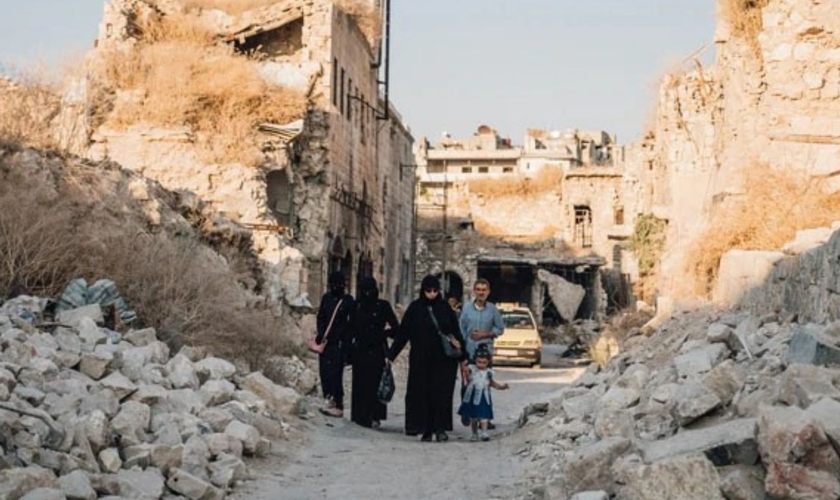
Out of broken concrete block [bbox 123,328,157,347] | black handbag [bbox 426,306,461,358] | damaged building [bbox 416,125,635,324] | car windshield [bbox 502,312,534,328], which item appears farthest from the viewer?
damaged building [bbox 416,125,635,324]

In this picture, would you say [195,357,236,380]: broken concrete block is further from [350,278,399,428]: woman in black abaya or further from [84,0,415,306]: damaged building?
[84,0,415,306]: damaged building

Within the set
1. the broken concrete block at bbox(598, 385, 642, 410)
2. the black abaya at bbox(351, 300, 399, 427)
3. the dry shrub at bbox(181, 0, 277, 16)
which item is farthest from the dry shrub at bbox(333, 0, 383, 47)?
the broken concrete block at bbox(598, 385, 642, 410)

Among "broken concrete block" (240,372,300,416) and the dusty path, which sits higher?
"broken concrete block" (240,372,300,416)

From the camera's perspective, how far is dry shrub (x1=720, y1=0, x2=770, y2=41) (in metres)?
14.3

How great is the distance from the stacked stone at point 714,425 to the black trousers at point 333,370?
2.71m

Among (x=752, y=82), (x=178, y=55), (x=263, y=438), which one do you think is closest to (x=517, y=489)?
(x=263, y=438)

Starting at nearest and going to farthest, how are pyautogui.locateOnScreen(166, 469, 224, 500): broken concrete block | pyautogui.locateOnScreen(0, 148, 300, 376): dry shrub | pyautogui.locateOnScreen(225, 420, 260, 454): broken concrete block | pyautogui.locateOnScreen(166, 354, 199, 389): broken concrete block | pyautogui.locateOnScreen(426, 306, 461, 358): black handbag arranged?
pyautogui.locateOnScreen(166, 469, 224, 500): broken concrete block < pyautogui.locateOnScreen(225, 420, 260, 454): broken concrete block < pyautogui.locateOnScreen(166, 354, 199, 389): broken concrete block < pyautogui.locateOnScreen(426, 306, 461, 358): black handbag < pyautogui.locateOnScreen(0, 148, 300, 376): dry shrub

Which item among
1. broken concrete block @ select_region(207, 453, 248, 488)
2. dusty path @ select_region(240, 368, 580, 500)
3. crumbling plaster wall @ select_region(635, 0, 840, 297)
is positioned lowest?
dusty path @ select_region(240, 368, 580, 500)

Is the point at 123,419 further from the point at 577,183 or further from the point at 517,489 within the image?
the point at 577,183

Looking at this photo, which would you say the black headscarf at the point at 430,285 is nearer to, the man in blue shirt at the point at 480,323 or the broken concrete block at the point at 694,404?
the man in blue shirt at the point at 480,323

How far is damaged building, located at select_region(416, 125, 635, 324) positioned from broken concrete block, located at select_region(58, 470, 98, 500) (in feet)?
110

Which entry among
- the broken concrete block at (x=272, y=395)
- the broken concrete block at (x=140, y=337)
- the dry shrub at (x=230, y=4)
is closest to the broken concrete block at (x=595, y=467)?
the broken concrete block at (x=272, y=395)

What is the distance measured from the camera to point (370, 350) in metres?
10.9

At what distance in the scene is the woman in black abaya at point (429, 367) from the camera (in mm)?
10031
